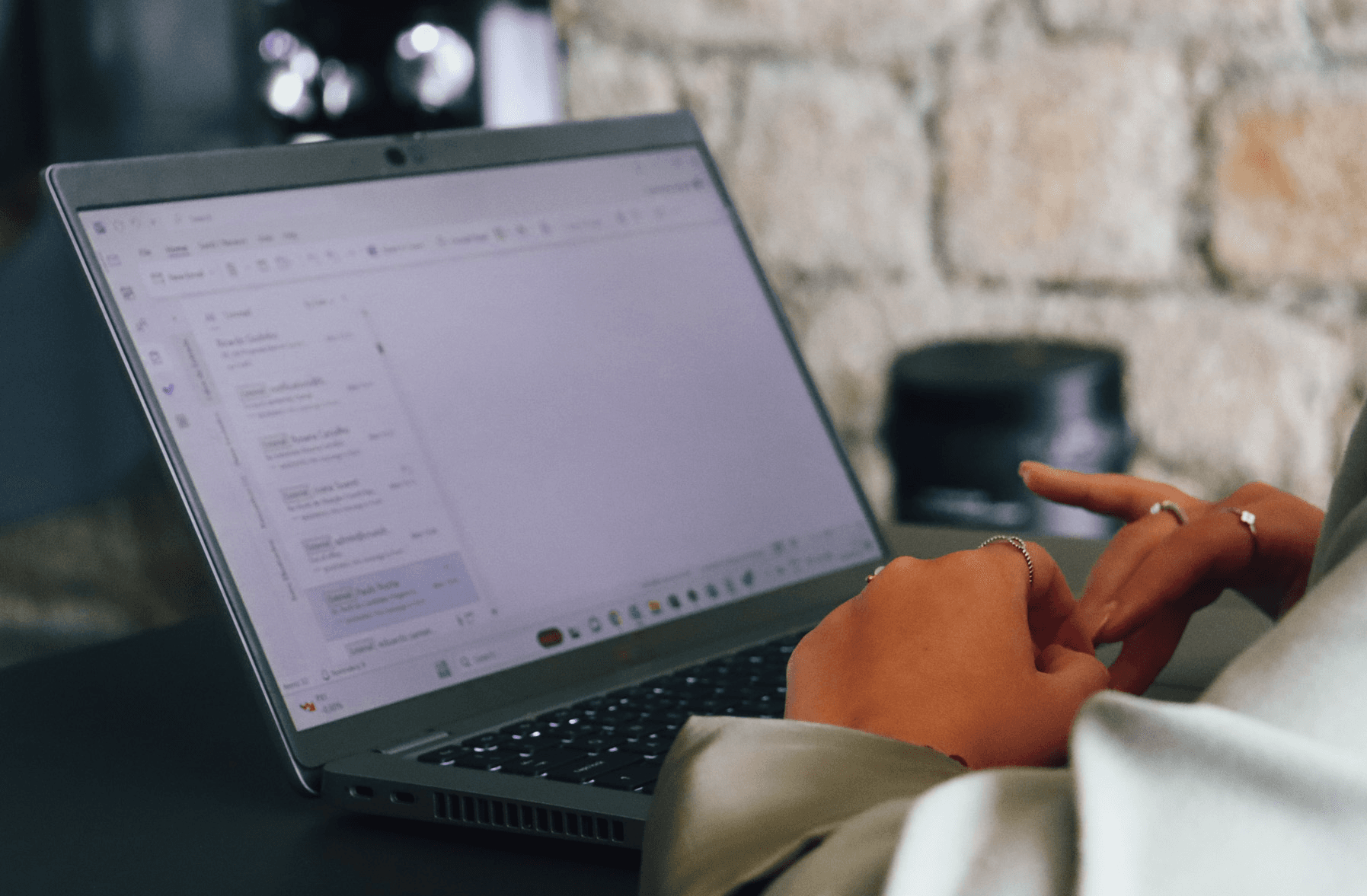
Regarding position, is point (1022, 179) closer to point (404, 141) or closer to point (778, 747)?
point (404, 141)

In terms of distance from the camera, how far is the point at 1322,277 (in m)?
1.26

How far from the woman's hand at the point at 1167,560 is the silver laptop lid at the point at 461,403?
17 centimetres

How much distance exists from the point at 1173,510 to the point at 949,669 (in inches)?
9.3

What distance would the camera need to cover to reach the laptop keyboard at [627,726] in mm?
472

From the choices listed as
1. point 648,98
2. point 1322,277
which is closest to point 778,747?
point 1322,277

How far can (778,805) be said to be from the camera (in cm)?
33

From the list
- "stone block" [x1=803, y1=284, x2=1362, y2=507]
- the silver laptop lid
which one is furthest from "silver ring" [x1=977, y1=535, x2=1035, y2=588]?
"stone block" [x1=803, y1=284, x2=1362, y2=507]

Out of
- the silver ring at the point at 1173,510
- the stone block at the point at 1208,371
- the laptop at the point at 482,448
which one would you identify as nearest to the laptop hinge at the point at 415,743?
the laptop at the point at 482,448

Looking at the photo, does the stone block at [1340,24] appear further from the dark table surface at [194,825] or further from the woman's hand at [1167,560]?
the dark table surface at [194,825]

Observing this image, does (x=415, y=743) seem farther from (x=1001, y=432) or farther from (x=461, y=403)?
(x=1001, y=432)

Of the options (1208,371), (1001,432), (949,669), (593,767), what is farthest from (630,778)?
(1208,371)

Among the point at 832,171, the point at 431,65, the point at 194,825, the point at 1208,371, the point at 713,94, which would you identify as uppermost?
the point at 431,65

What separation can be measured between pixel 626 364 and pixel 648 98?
3.13ft

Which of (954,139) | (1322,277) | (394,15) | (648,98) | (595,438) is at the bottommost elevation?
(1322,277)
